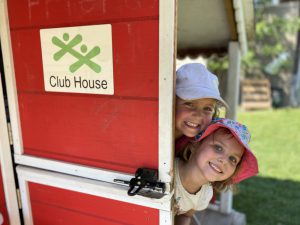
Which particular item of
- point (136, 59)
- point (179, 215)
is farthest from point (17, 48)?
point (179, 215)

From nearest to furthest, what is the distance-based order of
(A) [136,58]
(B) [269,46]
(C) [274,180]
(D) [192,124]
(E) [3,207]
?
(A) [136,58] → (D) [192,124] → (E) [3,207] → (C) [274,180] → (B) [269,46]

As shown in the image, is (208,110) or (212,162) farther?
(208,110)

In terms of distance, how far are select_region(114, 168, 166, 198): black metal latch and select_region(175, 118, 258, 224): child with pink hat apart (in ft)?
1.12

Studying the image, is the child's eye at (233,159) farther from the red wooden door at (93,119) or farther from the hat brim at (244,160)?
the red wooden door at (93,119)

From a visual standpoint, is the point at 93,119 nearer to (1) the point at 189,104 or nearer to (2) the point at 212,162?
(1) the point at 189,104

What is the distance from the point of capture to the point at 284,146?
5.40 metres

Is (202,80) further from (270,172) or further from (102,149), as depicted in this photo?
(270,172)

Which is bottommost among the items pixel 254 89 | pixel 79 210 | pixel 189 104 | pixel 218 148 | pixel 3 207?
pixel 254 89

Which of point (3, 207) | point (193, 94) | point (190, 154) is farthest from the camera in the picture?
point (3, 207)

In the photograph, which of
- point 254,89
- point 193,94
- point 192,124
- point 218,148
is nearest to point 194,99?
point 193,94

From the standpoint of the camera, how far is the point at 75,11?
133cm

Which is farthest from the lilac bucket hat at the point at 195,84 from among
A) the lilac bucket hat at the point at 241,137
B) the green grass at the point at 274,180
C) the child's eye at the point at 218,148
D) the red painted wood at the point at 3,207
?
the green grass at the point at 274,180

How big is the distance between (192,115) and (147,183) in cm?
48

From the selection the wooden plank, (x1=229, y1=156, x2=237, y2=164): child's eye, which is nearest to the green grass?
the wooden plank
